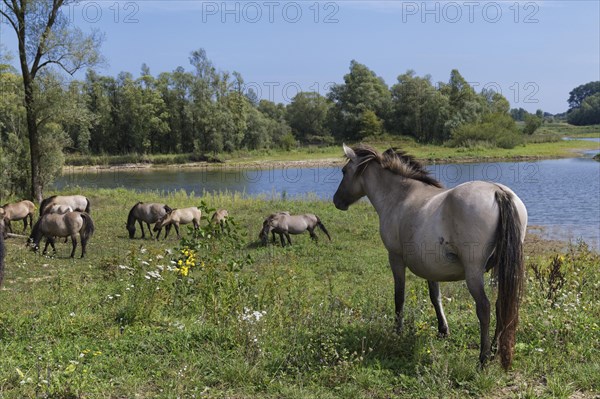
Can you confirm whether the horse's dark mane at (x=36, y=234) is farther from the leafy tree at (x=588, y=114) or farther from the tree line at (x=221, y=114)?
the leafy tree at (x=588, y=114)

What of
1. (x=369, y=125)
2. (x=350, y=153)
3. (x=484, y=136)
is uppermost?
(x=369, y=125)

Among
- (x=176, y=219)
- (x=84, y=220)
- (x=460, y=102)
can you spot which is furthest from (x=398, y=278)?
(x=460, y=102)

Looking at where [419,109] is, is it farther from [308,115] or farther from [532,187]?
[532,187]

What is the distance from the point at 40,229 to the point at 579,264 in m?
12.6

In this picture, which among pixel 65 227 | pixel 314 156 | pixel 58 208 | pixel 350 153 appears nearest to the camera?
pixel 350 153

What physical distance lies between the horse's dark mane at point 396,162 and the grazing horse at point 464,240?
0.02m

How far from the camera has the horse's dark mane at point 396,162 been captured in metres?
5.95

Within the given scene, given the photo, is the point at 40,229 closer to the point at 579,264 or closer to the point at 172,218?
the point at 172,218

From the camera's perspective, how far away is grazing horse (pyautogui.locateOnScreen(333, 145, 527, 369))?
471cm

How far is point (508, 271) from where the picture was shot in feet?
15.4

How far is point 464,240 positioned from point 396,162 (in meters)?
1.53

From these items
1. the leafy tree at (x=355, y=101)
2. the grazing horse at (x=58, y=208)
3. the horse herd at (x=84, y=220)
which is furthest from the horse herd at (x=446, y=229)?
the leafy tree at (x=355, y=101)

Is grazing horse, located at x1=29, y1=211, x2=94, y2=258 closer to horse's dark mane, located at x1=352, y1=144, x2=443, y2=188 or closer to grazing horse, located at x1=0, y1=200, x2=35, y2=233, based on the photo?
grazing horse, located at x1=0, y1=200, x2=35, y2=233

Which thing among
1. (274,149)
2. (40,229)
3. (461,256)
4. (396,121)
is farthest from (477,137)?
(461,256)
